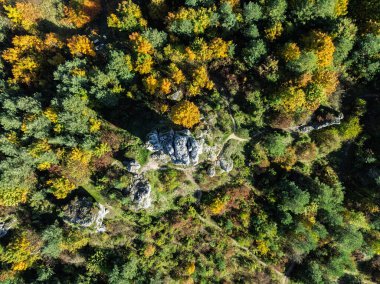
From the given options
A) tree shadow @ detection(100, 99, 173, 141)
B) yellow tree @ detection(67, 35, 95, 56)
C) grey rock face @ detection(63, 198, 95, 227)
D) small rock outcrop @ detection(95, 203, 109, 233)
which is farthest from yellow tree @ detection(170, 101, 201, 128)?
grey rock face @ detection(63, 198, 95, 227)

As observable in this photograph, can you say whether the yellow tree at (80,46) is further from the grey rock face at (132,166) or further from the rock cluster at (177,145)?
the grey rock face at (132,166)

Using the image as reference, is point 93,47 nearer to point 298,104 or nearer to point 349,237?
point 298,104

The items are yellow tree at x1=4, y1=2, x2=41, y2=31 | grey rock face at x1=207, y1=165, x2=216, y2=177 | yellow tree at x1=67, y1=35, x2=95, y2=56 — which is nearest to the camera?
grey rock face at x1=207, y1=165, x2=216, y2=177

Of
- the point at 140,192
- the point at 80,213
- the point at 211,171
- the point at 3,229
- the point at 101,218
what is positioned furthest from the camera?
the point at 3,229

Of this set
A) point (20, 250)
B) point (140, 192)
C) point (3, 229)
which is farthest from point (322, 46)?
point (3, 229)

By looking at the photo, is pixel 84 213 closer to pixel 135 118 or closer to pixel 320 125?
pixel 135 118

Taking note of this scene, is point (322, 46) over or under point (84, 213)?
over

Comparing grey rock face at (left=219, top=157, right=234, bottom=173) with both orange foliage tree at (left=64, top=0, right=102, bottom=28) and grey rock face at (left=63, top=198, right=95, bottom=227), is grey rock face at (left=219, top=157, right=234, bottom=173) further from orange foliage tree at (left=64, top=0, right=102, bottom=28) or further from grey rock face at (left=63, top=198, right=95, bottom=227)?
orange foliage tree at (left=64, top=0, right=102, bottom=28)

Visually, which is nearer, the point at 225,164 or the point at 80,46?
the point at 225,164
